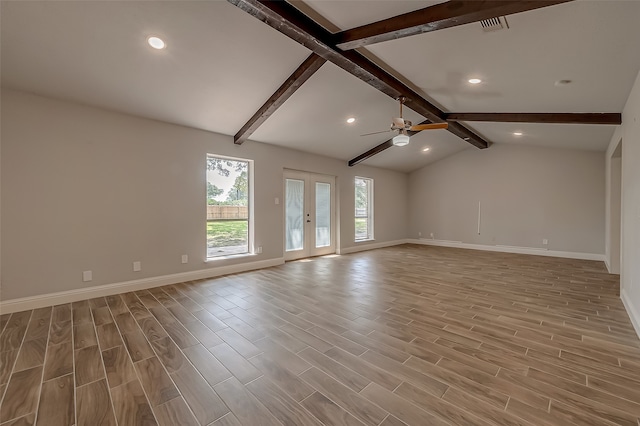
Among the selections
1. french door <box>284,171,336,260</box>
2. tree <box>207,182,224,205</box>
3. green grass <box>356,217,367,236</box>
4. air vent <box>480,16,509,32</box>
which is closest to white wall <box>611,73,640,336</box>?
air vent <box>480,16,509,32</box>

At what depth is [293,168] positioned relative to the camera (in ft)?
20.4

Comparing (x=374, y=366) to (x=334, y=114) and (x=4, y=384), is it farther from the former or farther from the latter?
(x=334, y=114)

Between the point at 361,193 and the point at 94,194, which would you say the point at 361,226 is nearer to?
the point at 361,193

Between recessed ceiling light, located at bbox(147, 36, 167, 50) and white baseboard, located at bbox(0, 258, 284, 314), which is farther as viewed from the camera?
white baseboard, located at bbox(0, 258, 284, 314)

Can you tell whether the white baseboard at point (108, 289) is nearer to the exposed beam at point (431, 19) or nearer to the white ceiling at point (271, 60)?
the white ceiling at point (271, 60)

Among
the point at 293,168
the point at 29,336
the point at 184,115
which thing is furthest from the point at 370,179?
the point at 29,336

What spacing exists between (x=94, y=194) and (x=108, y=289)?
132 cm

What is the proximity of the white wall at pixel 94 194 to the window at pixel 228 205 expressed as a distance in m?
0.24

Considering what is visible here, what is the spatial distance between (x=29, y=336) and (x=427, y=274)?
5.28 metres

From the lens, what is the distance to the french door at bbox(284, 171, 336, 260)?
6328 millimetres

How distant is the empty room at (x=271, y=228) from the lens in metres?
1.81

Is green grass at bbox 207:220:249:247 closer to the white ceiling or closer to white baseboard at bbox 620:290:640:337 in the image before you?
the white ceiling

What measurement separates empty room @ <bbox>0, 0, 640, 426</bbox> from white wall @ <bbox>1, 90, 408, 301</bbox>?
2 centimetres

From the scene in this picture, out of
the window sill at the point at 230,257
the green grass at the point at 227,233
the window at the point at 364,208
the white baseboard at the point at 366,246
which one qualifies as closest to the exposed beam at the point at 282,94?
the green grass at the point at 227,233
